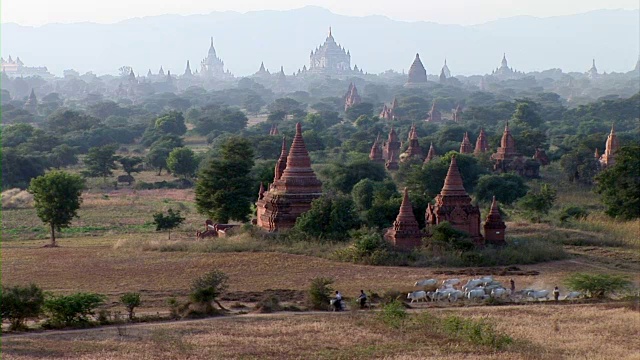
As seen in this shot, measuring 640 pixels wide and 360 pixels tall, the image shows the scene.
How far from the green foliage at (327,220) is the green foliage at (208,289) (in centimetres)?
835

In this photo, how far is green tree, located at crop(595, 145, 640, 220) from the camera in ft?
139

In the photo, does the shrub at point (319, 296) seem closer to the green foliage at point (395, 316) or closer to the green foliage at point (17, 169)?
the green foliage at point (395, 316)

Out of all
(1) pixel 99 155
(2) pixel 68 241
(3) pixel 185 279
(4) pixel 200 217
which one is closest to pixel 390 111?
(1) pixel 99 155

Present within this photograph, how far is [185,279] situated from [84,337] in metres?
8.78

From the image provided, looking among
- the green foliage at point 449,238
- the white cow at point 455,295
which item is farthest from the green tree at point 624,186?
the white cow at point 455,295

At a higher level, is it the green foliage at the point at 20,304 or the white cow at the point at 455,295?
the green foliage at the point at 20,304

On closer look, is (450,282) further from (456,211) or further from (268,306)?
(456,211)

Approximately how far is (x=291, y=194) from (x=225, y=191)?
381 cm

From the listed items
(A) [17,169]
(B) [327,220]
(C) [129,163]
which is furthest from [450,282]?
(C) [129,163]

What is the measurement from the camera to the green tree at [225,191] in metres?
39.7

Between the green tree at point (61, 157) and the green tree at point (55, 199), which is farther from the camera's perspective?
the green tree at point (61, 157)

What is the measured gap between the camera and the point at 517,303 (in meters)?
26.4

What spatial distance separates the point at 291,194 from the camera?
3706 cm

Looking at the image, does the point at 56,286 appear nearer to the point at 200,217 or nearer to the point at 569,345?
the point at 569,345
